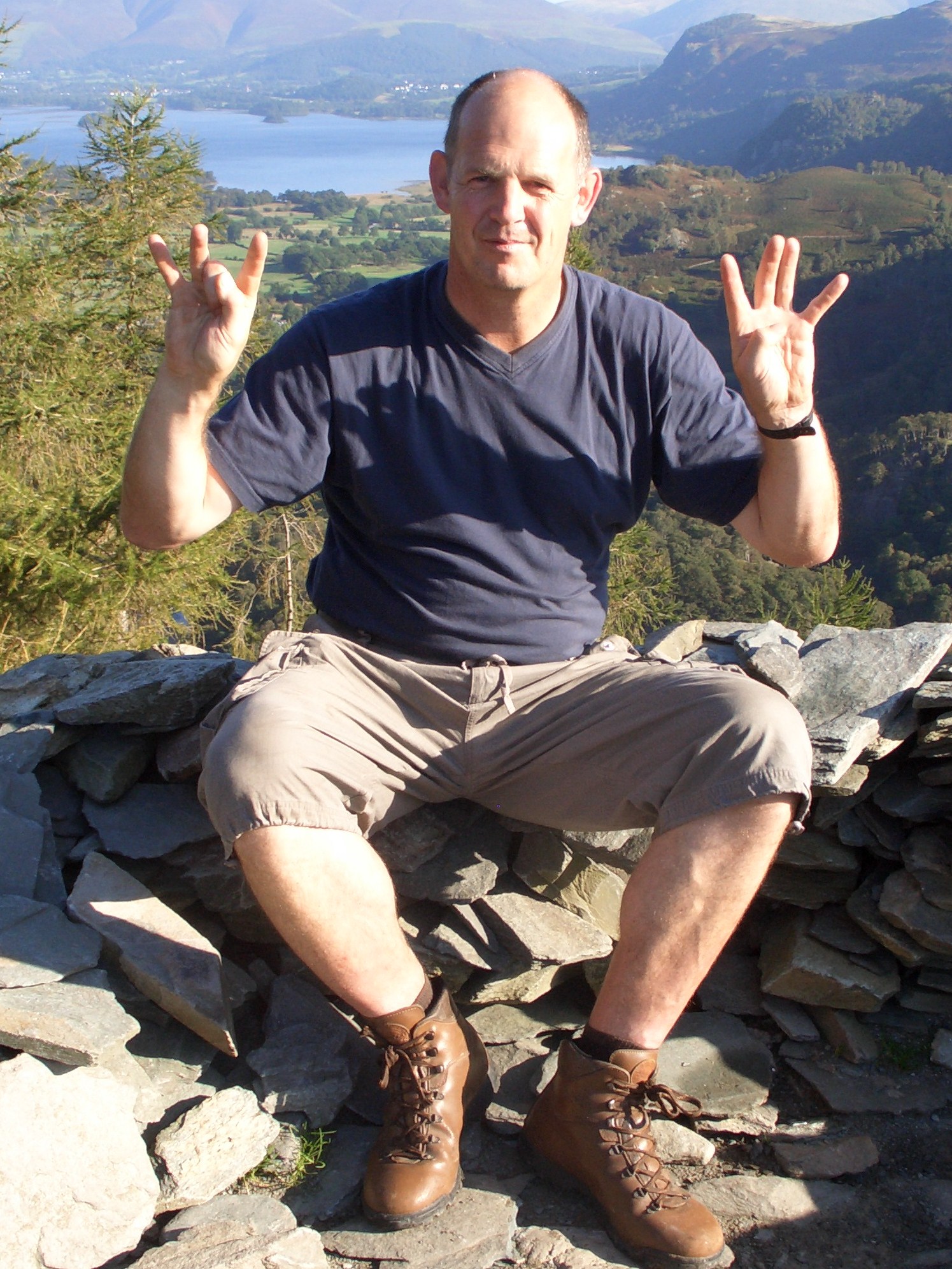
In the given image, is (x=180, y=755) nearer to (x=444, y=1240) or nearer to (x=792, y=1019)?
(x=444, y=1240)

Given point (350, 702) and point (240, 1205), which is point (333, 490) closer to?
point (350, 702)

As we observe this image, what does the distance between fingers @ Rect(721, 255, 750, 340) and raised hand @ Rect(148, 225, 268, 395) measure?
3.65ft

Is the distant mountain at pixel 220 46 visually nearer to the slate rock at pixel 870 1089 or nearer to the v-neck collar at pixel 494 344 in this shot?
the v-neck collar at pixel 494 344

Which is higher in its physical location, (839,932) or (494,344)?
(494,344)

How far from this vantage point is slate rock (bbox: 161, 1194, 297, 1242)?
2078mm

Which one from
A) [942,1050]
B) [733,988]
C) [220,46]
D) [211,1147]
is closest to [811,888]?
[733,988]

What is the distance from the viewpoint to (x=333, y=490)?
9.33 feet

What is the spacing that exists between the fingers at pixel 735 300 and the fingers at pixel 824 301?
0.49 feet

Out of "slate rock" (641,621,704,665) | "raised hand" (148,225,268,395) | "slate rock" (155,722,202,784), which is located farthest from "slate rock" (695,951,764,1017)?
"raised hand" (148,225,268,395)

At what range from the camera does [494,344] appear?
2.78 meters

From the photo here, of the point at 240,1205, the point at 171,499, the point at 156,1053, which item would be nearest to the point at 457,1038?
the point at 240,1205

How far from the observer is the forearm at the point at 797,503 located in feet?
8.68

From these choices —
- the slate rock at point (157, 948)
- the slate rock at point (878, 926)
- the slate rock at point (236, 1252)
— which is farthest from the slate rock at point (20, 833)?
the slate rock at point (878, 926)

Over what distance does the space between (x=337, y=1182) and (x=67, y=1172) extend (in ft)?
1.89
